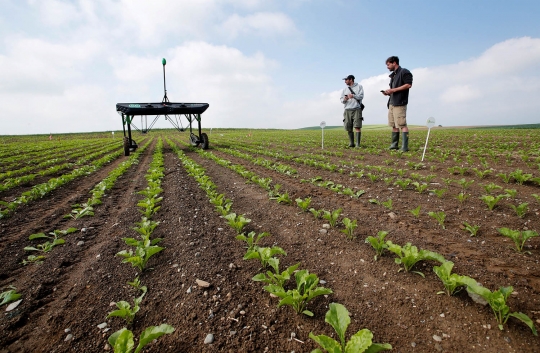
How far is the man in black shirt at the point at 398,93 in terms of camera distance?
889cm

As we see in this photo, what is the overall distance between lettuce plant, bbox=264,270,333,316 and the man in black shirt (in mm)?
8653

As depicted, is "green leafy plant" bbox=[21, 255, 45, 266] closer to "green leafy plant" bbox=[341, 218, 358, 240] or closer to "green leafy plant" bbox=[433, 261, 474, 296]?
"green leafy plant" bbox=[341, 218, 358, 240]

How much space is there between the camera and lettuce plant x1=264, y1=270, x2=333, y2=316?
1988 mm

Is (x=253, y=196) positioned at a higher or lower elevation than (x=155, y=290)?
higher

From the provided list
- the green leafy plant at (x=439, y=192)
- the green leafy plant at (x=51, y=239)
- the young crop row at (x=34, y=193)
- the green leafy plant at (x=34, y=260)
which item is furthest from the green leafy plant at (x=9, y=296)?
the green leafy plant at (x=439, y=192)

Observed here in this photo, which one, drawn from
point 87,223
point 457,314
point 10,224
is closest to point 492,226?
point 457,314

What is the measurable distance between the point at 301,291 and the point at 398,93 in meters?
9.05

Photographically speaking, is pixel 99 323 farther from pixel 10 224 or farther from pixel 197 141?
pixel 197 141

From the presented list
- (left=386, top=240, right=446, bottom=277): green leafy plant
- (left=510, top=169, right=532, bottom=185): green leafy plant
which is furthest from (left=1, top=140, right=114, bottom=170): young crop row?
(left=510, top=169, right=532, bottom=185): green leafy plant

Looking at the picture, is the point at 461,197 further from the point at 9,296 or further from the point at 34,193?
the point at 34,193

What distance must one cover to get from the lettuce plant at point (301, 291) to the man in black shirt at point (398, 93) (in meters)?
8.65

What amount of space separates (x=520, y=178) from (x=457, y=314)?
4.75 metres

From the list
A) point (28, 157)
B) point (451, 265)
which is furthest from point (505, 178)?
point (28, 157)

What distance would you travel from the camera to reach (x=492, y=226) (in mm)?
3342
